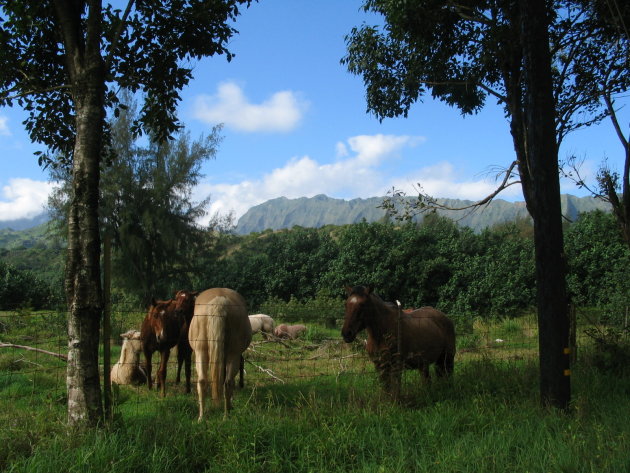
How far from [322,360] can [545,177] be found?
690 centimetres

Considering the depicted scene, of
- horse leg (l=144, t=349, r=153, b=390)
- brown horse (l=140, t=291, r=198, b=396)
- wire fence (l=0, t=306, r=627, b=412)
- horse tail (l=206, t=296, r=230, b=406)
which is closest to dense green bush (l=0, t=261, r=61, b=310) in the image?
wire fence (l=0, t=306, r=627, b=412)

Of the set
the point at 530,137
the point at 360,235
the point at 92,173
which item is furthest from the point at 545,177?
the point at 360,235

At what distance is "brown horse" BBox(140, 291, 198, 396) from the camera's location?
334 inches

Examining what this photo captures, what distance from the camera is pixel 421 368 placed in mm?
7410

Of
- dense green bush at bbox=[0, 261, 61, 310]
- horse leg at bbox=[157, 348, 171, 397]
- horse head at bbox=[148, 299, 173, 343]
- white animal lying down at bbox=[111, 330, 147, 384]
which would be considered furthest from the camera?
dense green bush at bbox=[0, 261, 61, 310]

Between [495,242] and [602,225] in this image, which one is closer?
[602,225]

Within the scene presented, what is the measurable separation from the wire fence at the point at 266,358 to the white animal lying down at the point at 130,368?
0.9 inches

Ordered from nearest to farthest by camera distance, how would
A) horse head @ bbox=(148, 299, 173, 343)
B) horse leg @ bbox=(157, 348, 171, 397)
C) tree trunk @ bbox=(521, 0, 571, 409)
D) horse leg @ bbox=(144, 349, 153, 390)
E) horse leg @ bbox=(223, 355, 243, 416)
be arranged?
tree trunk @ bbox=(521, 0, 571, 409)
horse leg @ bbox=(223, 355, 243, 416)
horse leg @ bbox=(157, 348, 171, 397)
horse head @ bbox=(148, 299, 173, 343)
horse leg @ bbox=(144, 349, 153, 390)

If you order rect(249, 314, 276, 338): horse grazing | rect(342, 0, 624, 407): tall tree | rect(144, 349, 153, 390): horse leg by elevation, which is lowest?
rect(249, 314, 276, 338): horse grazing

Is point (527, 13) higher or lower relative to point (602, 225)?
higher

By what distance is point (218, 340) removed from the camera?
22.0ft

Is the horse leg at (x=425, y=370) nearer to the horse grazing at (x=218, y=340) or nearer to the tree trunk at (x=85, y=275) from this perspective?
the horse grazing at (x=218, y=340)

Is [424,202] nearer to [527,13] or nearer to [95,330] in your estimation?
[527,13]

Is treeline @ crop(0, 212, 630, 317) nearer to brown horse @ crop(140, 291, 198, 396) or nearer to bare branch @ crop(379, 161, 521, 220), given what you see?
bare branch @ crop(379, 161, 521, 220)
